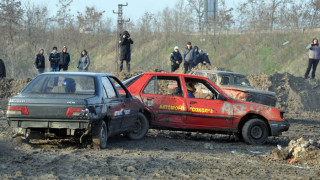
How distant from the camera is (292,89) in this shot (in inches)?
1099

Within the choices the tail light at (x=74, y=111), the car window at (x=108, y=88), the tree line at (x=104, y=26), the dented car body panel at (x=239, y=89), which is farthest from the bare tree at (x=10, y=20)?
the tail light at (x=74, y=111)

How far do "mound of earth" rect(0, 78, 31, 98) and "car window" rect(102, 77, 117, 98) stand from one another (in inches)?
642

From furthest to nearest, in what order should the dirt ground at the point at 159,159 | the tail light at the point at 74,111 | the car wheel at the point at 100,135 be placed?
the car wheel at the point at 100,135 → the tail light at the point at 74,111 → the dirt ground at the point at 159,159

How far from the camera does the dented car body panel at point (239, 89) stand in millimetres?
16969

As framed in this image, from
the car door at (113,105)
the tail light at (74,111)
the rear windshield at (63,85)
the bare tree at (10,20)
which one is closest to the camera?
the tail light at (74,111)

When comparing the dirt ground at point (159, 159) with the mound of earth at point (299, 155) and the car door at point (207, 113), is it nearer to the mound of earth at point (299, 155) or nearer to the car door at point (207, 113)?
the mound of earth at point (299, 155)

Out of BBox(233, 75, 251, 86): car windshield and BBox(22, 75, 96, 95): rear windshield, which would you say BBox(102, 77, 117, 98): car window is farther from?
BBox(233, 75, 251, 86): car windshield

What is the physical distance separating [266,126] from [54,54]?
13872mm

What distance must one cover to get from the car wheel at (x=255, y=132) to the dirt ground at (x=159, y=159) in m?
0.23

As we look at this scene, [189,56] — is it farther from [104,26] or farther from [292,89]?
[104,26]

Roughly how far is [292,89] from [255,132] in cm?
1559

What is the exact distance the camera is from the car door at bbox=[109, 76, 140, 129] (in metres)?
11.3

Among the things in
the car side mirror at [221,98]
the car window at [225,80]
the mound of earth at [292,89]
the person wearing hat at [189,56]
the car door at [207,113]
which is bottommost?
the mound of earth at [292,89]

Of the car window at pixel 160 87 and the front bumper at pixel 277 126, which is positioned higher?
the car window at pixel 160 87
